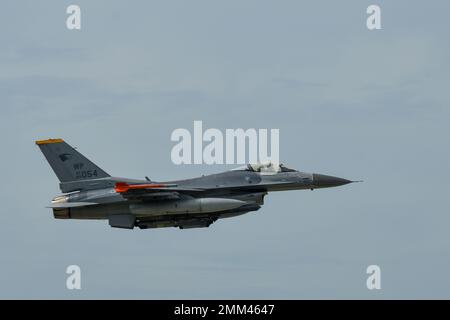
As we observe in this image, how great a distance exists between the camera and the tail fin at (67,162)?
39.0m

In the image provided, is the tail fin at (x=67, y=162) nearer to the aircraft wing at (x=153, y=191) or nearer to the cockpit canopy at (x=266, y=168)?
the aircraft wing at (x=153, y=191)

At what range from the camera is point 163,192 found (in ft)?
123

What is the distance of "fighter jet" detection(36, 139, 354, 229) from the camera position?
37.6 meters

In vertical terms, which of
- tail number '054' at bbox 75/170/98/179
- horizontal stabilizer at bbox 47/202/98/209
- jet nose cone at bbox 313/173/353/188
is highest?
tail number '054' at bbox 75/170/98/179

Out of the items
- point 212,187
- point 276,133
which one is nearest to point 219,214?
point 212,187

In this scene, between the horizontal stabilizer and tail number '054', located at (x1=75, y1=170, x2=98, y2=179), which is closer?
the horizontal stabilizer

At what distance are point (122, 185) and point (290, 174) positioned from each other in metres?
6.28

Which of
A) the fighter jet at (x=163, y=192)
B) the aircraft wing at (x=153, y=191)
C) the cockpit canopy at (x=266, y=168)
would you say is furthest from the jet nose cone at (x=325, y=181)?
the aircraft wing at (x=153, y=191)

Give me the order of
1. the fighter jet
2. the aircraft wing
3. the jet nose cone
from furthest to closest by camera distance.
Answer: the jet nose cone, the fighter jet, the aircraft wing

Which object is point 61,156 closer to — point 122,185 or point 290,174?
point 122,185

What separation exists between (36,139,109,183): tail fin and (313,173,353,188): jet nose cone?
764cm

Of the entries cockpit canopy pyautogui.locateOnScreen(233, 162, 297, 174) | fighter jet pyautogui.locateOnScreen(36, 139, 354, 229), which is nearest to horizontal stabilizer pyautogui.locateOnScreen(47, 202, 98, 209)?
fighter jet pyautogui.locateOnScreen(36, 139, 354, 229)

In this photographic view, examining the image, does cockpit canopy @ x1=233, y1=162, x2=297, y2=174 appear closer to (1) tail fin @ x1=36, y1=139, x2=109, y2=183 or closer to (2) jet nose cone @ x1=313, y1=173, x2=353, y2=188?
(2) jet nose cone @ x1=313, y1=173, x2=353, y2=188

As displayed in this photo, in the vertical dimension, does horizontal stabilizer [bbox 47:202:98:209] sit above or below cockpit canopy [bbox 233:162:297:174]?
below
